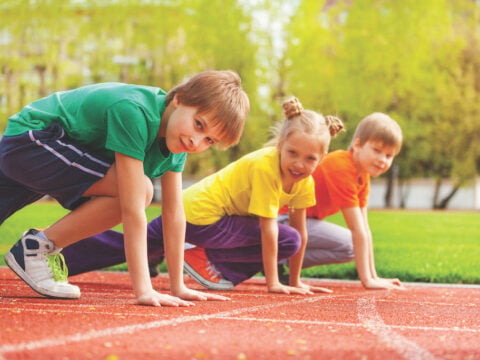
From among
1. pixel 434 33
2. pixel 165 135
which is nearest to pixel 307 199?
pixel 165 135

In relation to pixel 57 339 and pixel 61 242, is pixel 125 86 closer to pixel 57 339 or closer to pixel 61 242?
pixel 61 242

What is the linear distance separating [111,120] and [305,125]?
157cm

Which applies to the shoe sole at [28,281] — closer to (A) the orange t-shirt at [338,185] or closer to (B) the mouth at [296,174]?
(B) the mouth at [296,174]

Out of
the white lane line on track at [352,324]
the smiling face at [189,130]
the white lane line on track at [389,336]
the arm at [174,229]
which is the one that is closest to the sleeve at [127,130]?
the smiling face at [189,130]

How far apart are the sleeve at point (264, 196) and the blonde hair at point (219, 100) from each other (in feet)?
3.56

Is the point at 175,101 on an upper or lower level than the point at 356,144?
upper

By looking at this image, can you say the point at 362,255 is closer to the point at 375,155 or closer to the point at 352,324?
the point at 375,155

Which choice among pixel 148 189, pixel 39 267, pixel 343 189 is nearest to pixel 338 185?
pixel 343 189

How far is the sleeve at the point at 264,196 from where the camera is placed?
493 cm

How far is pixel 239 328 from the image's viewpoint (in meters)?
3.04

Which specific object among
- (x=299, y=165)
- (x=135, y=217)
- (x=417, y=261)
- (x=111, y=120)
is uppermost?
(x=111, y=120)

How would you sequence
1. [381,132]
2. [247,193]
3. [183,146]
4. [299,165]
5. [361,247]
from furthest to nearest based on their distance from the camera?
[381,132] → [361,247] → [247,193] → [299,165] → [183,146]

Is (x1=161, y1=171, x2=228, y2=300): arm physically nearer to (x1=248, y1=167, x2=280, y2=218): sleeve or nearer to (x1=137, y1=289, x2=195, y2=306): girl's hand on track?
(x1=137, y1=289, x2=195, y2=306): girl's hand on track

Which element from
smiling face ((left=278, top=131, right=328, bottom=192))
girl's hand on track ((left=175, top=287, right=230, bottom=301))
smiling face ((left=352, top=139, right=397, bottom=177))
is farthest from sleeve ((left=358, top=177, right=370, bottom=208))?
girl's hand on track ((left=175, top=287, right=230, bottom=301))
